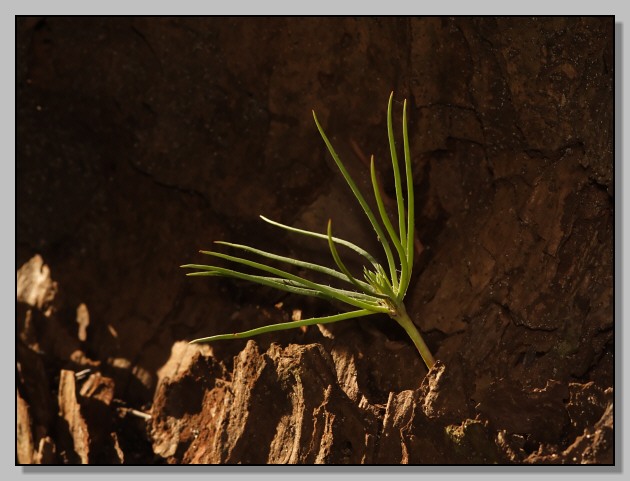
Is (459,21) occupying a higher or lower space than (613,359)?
higher

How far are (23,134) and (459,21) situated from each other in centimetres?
113

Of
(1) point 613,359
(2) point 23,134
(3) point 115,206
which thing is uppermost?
(2) point 23,134

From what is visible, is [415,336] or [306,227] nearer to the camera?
[415,336]

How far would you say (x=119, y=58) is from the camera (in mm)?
1812

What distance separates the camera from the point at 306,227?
1.68m

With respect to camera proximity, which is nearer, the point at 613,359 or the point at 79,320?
the point at 613,359

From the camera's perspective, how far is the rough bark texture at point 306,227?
134 cm

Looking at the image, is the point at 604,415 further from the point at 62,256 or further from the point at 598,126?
the point at 62,256

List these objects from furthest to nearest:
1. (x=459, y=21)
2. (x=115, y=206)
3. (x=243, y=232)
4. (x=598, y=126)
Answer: (x=115, y=206)
(x=243, y=232)
(x=459, y=21)
(x=598, y=126)

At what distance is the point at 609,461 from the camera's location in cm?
117

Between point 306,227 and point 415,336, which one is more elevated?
point 306,227

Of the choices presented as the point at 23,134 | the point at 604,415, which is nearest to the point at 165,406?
the point at 23,134

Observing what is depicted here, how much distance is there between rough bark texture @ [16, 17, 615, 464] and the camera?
134 centimetres

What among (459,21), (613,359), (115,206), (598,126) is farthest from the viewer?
(115,206)
